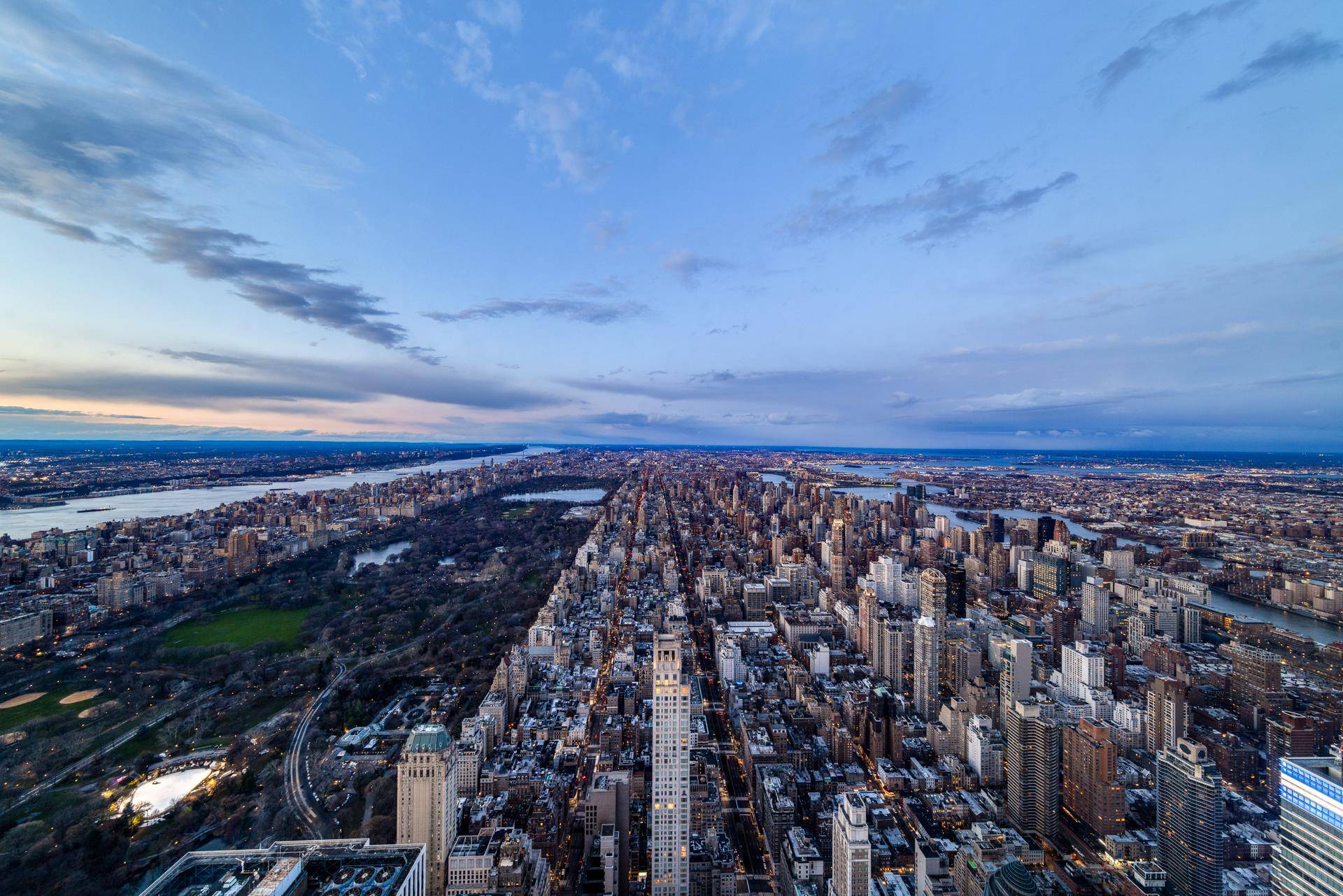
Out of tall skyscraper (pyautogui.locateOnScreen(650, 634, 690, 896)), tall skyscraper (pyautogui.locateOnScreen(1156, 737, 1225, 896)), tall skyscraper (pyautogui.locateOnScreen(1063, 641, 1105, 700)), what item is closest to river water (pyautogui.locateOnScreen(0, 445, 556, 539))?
tall skyscraper (pyautogui.locateOnScreen(650, 634, 690, 896))

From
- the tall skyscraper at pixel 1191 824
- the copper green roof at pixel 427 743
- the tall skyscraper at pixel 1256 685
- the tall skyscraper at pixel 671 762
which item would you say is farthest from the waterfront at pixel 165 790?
the tall skyscraper at pixel 1256 685

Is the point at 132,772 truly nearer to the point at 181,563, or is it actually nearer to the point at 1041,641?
the point at 181,563

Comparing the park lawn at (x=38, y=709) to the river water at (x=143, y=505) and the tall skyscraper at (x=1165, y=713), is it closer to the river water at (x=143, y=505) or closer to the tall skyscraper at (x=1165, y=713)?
the river water at (x=143, y=505)

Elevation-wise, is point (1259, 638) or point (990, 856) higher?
point (1259, 638)

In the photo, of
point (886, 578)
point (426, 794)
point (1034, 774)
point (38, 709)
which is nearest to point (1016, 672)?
point (1034, 774)

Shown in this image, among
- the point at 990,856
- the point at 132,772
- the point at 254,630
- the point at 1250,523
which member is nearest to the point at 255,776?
the point at 132,772

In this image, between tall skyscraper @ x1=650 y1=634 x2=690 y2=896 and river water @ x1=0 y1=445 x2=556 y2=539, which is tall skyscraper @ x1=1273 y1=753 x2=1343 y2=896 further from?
river water @ x1=0 y1=445 x2=556 y2=539

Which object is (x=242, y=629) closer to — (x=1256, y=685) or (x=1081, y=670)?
(x=1081, y=670)
